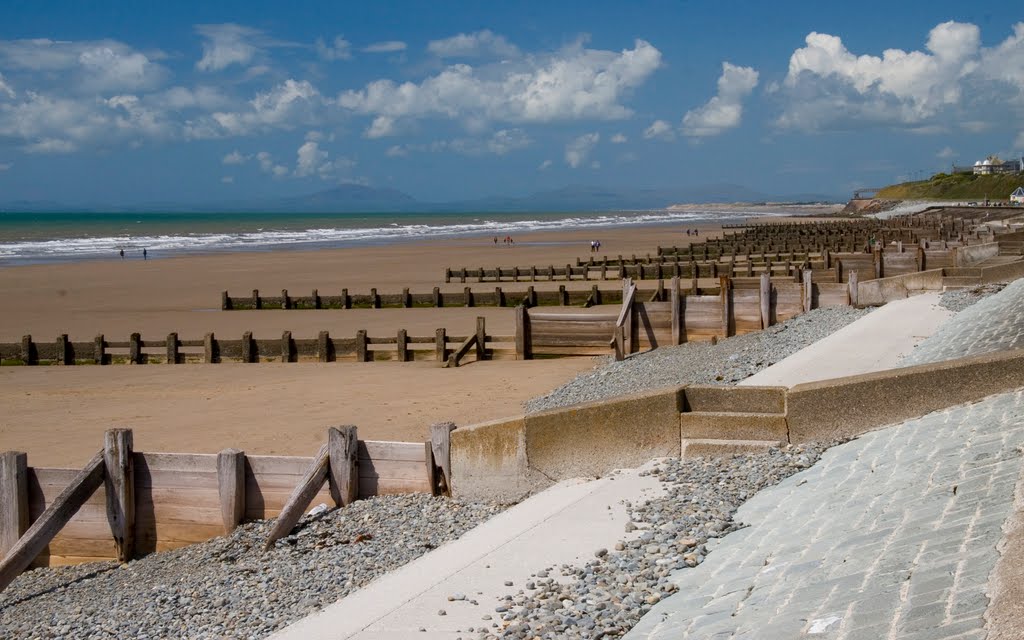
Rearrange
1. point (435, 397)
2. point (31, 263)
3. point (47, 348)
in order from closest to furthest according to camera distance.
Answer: point (435, 397) → point (47, 348) → point (31, 263)

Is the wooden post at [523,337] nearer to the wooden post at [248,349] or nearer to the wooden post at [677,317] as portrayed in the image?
the wooden post at [677,317]

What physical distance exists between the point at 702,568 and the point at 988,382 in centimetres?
360

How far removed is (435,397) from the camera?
16578 mm

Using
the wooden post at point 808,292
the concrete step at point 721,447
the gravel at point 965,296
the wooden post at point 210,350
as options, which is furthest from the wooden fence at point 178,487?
the wooden post at point 808,292

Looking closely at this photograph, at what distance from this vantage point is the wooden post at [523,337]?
66.0ft

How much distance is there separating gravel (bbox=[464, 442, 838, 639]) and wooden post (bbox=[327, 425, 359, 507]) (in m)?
2.83

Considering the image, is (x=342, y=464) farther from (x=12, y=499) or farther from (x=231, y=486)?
(x=12, y=499)

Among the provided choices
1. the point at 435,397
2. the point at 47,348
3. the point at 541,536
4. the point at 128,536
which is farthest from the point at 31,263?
the point at 541,536

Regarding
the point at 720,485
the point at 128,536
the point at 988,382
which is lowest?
the point at 128,536

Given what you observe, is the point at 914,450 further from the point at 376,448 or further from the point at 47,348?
the point at 47,348

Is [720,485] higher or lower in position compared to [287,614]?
higher

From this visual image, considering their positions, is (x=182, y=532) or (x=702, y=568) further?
(x=182, y=532)

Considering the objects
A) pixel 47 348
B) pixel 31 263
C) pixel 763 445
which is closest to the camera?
pixel 763 445

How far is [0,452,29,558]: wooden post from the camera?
9.85m
